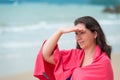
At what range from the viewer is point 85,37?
1503mm

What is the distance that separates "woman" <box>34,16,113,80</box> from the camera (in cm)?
147

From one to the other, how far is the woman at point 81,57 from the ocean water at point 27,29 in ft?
2.28

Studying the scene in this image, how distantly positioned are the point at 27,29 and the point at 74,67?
0.85 m

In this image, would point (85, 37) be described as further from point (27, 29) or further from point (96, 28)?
point (27, 29)

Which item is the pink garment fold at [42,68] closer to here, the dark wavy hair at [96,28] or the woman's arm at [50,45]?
the woman's arm at [50,45]

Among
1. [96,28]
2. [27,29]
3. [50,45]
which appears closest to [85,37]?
[96,28]

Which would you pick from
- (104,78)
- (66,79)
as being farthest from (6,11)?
(104,78)

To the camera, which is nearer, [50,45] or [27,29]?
Answer: [50,45]

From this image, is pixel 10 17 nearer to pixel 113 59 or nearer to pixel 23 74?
pixel 23 74

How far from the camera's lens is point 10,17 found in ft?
7.41

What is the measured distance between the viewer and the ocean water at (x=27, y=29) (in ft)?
7.36

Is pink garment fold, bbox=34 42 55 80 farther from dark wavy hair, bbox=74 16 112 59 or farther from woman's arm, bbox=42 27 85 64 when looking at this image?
dark wavy hair, bbox=74 16 112 59

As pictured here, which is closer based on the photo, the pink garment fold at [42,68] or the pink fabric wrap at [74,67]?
the pink fabric wrap at [74,67]

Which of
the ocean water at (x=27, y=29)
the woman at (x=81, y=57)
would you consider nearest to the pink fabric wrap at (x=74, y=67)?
the woman at (x=81, y=57)
